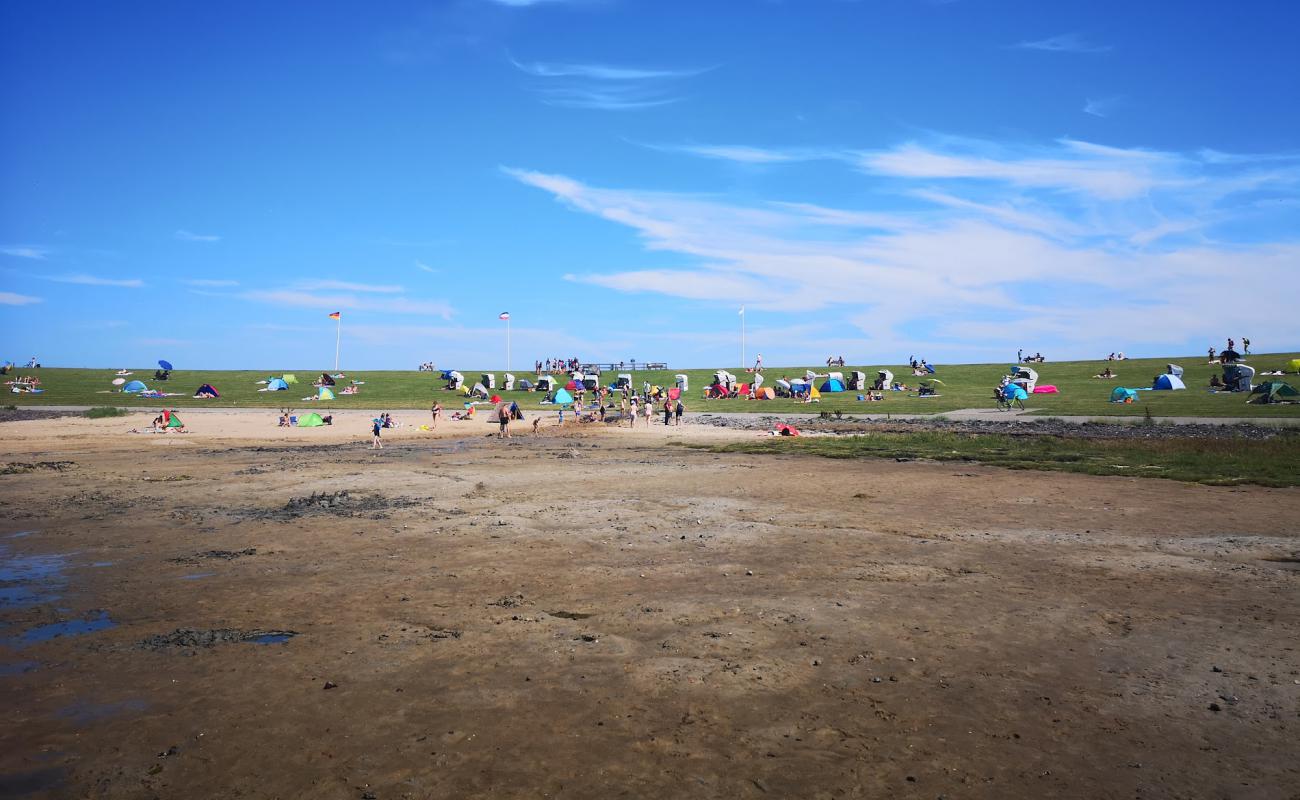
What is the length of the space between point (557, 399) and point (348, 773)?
219ft

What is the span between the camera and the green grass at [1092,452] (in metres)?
23.8

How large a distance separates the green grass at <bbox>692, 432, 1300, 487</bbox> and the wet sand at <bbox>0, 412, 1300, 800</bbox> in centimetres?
537

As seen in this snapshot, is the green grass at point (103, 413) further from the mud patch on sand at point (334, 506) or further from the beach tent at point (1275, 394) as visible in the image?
the beach tent at point (1275, 394)

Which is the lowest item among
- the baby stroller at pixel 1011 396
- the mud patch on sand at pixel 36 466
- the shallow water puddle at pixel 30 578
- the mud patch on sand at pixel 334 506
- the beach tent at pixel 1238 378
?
the shallow water puddle at pixel 30 578

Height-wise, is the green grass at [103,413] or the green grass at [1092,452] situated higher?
the green grass at [103,413]

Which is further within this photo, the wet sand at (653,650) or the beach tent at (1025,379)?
the beach tent at (1025,379)

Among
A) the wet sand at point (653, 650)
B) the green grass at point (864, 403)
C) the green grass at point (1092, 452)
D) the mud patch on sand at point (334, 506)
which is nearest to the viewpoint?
the wet sand at point (653, 650)

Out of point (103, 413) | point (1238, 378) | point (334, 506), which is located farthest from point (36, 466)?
point (1238, 378)

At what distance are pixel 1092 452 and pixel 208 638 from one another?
3066 centimetres

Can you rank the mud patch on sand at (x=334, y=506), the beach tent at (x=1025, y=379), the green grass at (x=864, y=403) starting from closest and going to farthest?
the mud patch on sand at (x=334, y=506)
the green grass at (x=864, y=403)
the beach tent at (x=1025, y=379)

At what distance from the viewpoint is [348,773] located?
20.0 ft

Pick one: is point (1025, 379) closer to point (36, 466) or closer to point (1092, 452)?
point (1092, 452)

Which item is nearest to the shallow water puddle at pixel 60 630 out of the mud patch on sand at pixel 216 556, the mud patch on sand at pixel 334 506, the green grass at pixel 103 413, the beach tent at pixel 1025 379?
the mud patch on sand at pixel 216 556

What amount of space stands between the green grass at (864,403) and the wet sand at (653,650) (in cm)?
3979
